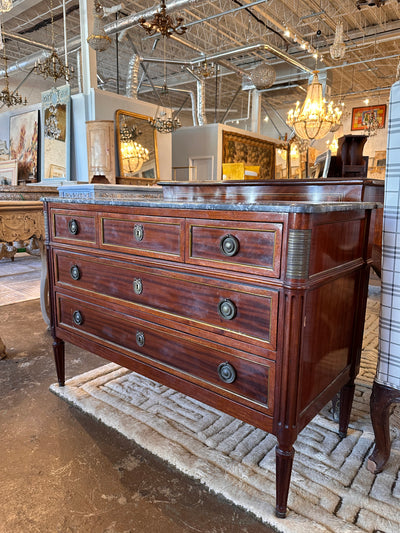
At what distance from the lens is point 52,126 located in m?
7.06

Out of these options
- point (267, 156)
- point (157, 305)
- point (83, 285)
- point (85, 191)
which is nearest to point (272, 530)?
point (157, 305)

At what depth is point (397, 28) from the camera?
26.5 ft

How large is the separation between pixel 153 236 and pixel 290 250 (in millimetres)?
659

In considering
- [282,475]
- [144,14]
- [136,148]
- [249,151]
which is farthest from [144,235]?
[249,151]

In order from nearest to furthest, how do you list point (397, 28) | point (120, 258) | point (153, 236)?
1. point (153, 236)
2. point (120, 258)
3. point (397, 28)

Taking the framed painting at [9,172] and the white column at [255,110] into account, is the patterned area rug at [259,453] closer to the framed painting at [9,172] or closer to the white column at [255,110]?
the framed painting at [9,172]

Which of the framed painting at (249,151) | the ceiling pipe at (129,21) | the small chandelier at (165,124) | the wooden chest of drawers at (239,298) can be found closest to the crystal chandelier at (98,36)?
the ceiling pipe at (129,21)

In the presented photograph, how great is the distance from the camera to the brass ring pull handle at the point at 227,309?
4.46 feet

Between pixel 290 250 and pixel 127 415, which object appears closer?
pixel 290 250

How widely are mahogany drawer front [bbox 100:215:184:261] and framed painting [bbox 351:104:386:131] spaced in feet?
44.1

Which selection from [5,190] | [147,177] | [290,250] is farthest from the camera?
[147,177]

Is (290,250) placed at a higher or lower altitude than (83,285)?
higher

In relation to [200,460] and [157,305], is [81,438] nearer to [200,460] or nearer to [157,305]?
[200,460]

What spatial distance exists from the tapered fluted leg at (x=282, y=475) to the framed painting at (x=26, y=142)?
785cm
